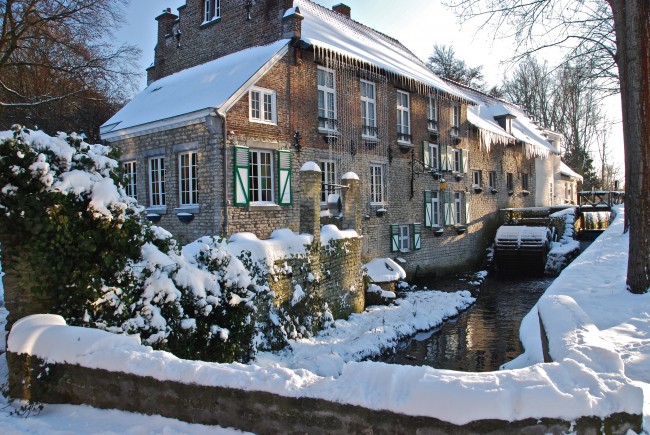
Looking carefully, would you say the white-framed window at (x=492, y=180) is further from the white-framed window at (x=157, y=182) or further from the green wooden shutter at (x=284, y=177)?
the white-framed window at (x=157, y=182)

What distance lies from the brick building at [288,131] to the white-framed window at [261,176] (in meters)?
0.03

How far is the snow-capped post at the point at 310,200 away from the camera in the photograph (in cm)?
1151

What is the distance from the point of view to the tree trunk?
7.62 metres

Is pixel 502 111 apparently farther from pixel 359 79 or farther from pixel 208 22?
pixel 208 22

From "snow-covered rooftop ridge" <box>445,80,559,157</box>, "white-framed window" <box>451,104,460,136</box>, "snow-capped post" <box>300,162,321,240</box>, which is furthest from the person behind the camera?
"snow-covered rooftop ridge" <box>445,80,559,157</box>

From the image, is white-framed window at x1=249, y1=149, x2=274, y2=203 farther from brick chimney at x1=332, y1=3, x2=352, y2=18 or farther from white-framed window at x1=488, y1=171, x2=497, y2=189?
white-framed window at x1=488, y1=171, x2=497, y2=189

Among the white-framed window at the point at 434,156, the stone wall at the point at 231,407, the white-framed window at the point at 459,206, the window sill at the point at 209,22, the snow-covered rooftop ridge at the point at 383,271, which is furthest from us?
the white-framed window at the point at 459,206

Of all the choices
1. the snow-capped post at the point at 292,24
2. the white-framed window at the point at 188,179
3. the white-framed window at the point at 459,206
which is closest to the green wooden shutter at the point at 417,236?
the white-framed window at the point at 459,206

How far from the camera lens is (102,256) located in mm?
6102

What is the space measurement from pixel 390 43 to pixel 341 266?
14157mm

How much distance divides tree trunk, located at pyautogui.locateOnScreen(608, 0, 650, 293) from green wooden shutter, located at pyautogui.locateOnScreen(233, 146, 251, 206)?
8532 mm

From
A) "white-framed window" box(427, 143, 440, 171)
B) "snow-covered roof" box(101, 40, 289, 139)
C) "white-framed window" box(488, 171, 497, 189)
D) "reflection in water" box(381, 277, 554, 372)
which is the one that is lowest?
"reflection in water" box(381, 277, 554, 372)

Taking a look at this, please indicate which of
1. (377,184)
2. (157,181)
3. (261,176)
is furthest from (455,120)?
(157,181)

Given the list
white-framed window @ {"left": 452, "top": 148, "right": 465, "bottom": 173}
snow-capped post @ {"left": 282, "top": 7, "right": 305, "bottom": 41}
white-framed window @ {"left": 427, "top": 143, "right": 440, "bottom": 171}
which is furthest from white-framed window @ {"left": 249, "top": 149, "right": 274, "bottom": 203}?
white-framed window @ {"left": 452, "top": 148, "right": 465, "bottom": 173}
